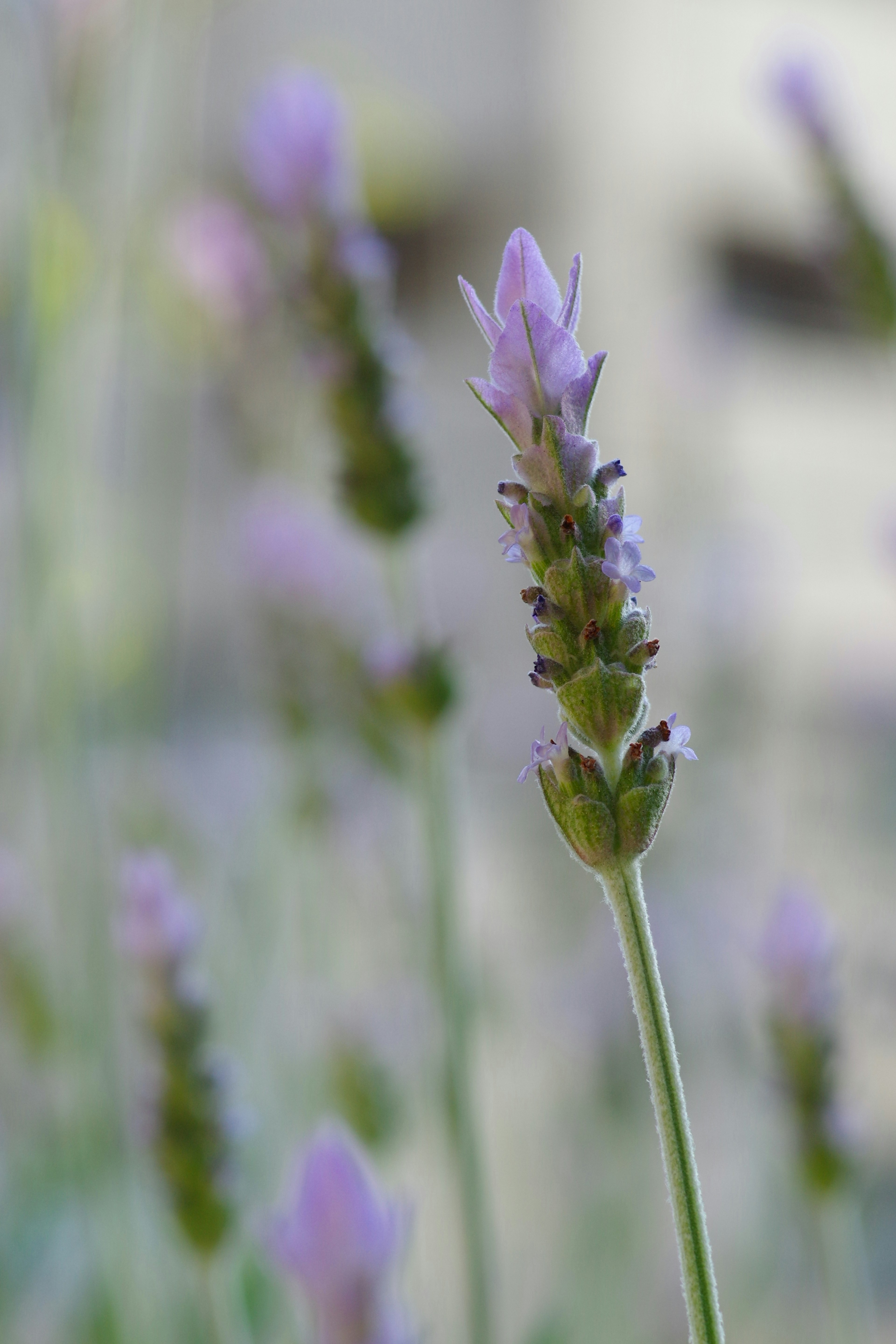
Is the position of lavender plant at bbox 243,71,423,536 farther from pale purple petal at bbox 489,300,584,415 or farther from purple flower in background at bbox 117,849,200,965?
pale purple petal at bbox 489,300,584,415

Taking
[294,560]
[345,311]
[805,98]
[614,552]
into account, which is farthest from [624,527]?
[294,560]

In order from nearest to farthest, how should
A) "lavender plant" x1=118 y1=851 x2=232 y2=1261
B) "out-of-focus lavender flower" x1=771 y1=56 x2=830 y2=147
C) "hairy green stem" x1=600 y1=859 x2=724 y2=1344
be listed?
"hairy green stem" x1=600 y1=859 x2=724 y2=1344 → "lavender plant" x1=118 y1=851 x2=232 y2=1261 → "out-of-focus lavender flower" x1=771 y1=56 x2=830 y2=147

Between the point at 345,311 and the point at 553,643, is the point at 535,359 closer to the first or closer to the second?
the point at 553,643

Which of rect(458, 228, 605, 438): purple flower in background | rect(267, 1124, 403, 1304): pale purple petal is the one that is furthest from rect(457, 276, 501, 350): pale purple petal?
rect(267, 1124, 403, 1304): pale purple petal

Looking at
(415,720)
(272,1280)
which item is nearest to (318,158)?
(415,720)

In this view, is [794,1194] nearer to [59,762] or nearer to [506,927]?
[59,762]

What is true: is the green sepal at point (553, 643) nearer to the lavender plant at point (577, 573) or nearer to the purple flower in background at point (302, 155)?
the lavender plant at point (577, 573)
